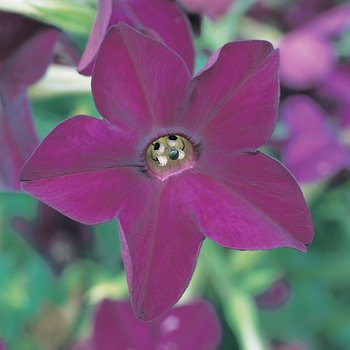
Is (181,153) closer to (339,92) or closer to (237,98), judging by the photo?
(237,98)

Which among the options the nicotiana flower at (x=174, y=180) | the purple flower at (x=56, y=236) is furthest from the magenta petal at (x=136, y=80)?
the purple flower at (x=56, y=236)

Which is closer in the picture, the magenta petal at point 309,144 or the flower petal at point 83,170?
the flower petal at point 83,170

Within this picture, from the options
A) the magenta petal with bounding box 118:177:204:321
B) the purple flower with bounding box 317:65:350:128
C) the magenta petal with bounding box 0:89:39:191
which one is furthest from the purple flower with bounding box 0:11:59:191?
the purple flower with bounding box 317:65:350:128

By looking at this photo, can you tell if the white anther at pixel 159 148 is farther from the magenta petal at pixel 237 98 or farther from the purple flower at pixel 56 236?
the purple flower at pixel 56 236

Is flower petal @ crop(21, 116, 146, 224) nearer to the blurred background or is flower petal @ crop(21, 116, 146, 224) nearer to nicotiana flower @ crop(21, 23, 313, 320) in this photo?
nicotiana flower @ crop(21, 23, 313, 320)

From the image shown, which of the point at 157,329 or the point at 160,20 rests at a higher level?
the point at 160,20

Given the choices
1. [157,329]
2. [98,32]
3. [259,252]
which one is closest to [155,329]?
[157,329]

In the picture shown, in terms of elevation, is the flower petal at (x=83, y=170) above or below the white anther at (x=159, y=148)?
above
